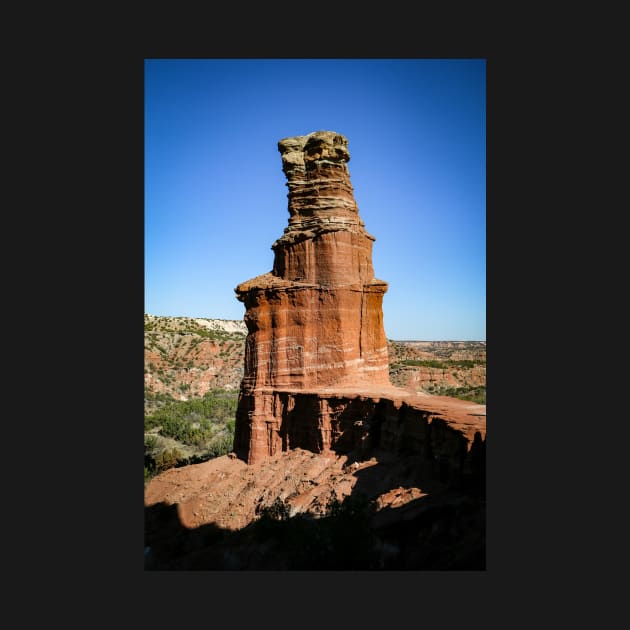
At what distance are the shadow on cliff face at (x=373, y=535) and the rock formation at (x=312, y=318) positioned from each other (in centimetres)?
563

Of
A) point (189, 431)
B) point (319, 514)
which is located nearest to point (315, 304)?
point (319, 514)

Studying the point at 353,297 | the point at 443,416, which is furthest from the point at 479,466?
the point at 353,297

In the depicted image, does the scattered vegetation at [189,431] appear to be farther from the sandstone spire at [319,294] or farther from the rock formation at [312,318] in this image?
the sandstone spire at [319,294]

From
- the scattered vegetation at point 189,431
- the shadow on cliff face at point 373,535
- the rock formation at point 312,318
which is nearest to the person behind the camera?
the shadow on cliff face at point 373,535

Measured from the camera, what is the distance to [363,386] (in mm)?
22672

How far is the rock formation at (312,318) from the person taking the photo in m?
23.0

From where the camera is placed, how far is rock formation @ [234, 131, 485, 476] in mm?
23031

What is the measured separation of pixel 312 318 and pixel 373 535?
1348 centimetres

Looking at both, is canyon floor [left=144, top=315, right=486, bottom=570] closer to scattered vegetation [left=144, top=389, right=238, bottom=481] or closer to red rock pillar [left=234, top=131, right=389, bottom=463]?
red rock pillar [left=234, top=131, right=389, bottom=463]

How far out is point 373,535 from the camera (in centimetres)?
1184

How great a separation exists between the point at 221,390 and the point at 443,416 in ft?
189

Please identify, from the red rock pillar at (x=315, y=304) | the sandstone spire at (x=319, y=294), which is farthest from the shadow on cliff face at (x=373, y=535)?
the sandstone spire at (x=319, y=294)

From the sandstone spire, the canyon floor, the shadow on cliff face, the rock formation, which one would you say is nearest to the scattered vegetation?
the canyon floor

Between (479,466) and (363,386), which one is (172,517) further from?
(479,466)
